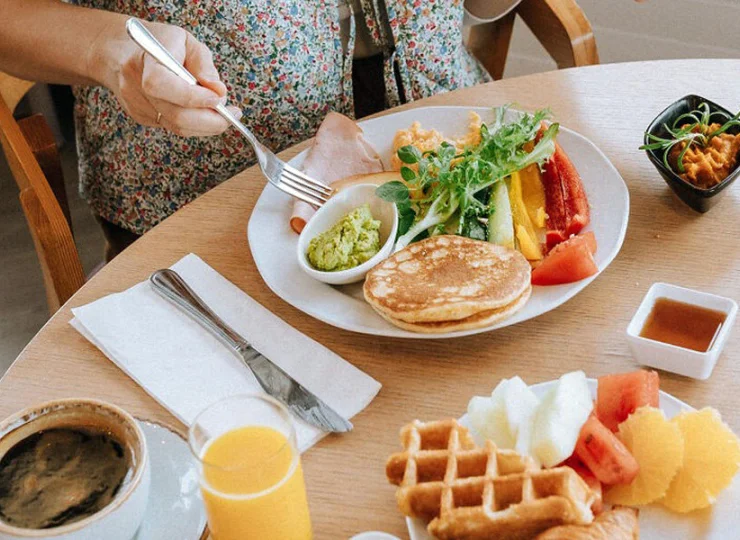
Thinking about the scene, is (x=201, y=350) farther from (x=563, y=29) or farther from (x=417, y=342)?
(x=563, y=29)

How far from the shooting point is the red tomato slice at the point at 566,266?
127 centimetres

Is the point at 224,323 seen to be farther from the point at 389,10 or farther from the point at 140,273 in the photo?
the point at 389,10

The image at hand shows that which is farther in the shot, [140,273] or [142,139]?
[142,139]

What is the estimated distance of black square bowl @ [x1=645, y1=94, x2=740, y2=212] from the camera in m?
1.39

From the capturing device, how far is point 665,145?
4.75 feet

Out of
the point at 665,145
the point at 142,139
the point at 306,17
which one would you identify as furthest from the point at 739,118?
the point at 142,139

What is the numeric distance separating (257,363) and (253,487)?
0.36 m

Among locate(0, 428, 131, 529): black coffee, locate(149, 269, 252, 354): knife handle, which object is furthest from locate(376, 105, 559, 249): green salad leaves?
locate(0, 428, 131, 529): black coffee

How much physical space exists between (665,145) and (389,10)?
0.68 m

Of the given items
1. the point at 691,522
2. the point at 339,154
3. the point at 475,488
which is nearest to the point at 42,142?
the point at 339,154

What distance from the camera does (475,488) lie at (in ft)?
2.99

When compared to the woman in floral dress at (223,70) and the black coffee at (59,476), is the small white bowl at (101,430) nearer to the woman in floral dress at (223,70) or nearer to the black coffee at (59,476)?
the black coffee at (59,476)

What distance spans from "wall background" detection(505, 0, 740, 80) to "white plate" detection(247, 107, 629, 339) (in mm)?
1914

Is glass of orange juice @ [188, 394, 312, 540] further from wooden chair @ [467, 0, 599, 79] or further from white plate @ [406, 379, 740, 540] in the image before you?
wooden chair @ [467, 0, 599, 79]
